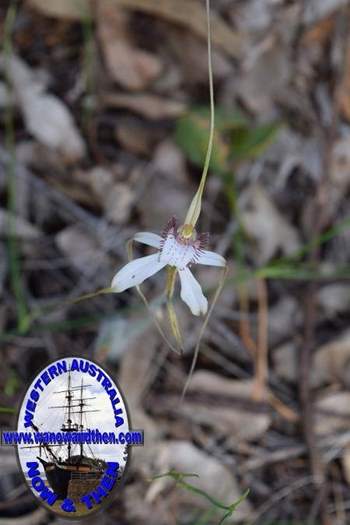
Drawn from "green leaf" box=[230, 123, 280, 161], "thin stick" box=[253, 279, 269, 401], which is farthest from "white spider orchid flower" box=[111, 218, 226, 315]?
"green leaf" box=[230, 123, 280, 161]

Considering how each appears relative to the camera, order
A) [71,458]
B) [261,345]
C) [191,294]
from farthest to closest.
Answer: [261,345] → [191,294] → [71,458]

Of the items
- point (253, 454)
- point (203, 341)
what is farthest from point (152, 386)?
point (253, 454)

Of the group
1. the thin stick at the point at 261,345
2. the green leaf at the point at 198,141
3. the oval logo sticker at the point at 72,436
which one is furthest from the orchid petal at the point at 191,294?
the green leaf at the point at 198,141

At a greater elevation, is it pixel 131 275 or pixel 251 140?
pixel 251 140

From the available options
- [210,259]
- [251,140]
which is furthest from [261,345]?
[210,259]

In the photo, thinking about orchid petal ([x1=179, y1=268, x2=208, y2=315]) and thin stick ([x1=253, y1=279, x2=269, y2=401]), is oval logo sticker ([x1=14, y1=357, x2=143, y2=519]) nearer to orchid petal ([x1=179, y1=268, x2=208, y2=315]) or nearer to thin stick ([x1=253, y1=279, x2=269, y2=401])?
orchid petal ([x1=179, y1=268, x2=208, y2=315])

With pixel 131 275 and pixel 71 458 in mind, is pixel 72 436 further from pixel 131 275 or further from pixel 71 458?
pixel 131 275
